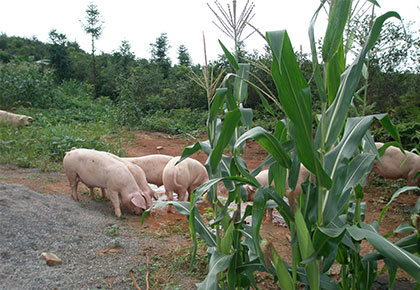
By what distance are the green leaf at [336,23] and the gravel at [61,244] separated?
2224mm

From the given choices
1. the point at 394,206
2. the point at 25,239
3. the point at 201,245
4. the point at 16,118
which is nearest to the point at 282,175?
the point at 201,245

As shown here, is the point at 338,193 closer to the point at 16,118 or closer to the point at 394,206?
the point at 394,206

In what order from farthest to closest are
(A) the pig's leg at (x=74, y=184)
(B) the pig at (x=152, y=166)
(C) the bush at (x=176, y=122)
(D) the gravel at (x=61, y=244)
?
(C) the bush at (x=176, y=122) < (B) the pig at (x=152, y=166) < (A) the pig's leg at (x=74, y=184) < (D) the gravel at (x=61, y=244)

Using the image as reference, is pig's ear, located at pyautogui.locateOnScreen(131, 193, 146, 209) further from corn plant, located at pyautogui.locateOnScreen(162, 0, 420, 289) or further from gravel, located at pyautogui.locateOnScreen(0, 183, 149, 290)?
corn plant, located at pyautogui.locateOnScreen(162, 0, 420, 289)

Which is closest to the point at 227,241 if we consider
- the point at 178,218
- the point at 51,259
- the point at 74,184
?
the point at 51,259

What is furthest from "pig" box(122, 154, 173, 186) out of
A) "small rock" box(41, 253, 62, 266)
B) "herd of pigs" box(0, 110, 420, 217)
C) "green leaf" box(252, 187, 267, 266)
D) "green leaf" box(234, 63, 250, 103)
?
"green leaf" box(252, 187, 267, 266)

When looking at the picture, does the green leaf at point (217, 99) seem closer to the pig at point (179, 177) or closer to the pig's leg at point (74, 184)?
the pig at point (179, 177)

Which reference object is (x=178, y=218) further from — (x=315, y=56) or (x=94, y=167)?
(x=315, y=56)

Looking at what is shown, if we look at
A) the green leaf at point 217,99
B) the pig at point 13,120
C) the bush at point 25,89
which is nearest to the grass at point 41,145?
the pig at point 13,120

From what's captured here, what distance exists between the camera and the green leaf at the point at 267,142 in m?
1.37

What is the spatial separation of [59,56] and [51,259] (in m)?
19.7

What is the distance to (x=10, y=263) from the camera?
9.27 ft

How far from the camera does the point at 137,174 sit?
200 inches

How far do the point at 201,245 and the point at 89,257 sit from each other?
1007 mm
